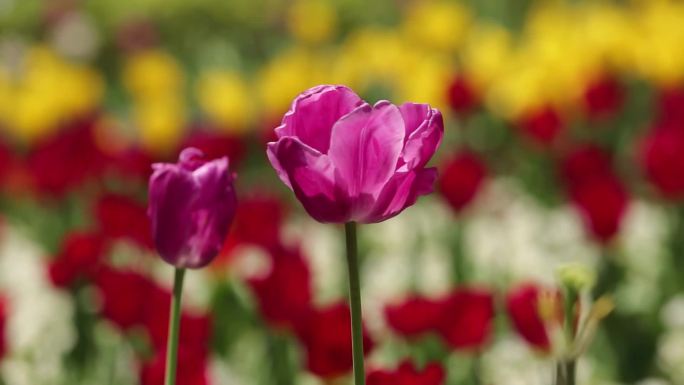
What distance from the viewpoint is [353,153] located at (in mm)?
949

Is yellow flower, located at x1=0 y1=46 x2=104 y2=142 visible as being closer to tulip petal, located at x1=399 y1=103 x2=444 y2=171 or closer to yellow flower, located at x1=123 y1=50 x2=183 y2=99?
yellow flower, located at x1=123 y1=50 x2=183 y2=99

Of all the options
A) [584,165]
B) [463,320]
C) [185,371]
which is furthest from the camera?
[584,165]

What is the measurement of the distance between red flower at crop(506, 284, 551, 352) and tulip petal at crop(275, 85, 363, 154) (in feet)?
2.56

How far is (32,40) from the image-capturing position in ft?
26.8

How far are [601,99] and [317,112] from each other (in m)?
2.69

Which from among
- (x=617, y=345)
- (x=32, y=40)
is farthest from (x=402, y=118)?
(x=32, y=40)

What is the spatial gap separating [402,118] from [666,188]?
1.80 m

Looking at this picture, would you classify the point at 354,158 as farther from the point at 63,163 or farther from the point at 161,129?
the point at 161,129

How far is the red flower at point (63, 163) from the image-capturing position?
3.07 metres

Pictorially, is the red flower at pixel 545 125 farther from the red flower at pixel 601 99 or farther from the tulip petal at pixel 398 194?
the tulip petal at pixel 398 194

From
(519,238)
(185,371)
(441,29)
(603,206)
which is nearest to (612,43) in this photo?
(441,29)

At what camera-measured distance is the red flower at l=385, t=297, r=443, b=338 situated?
1638mm

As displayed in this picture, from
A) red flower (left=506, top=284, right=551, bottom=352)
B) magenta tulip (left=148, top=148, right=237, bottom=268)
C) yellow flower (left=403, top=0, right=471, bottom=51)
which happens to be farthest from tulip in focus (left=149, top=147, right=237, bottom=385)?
yellow flower (left=403, top=0, right=471, bottom=51)

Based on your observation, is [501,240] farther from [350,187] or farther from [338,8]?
[338,8]
